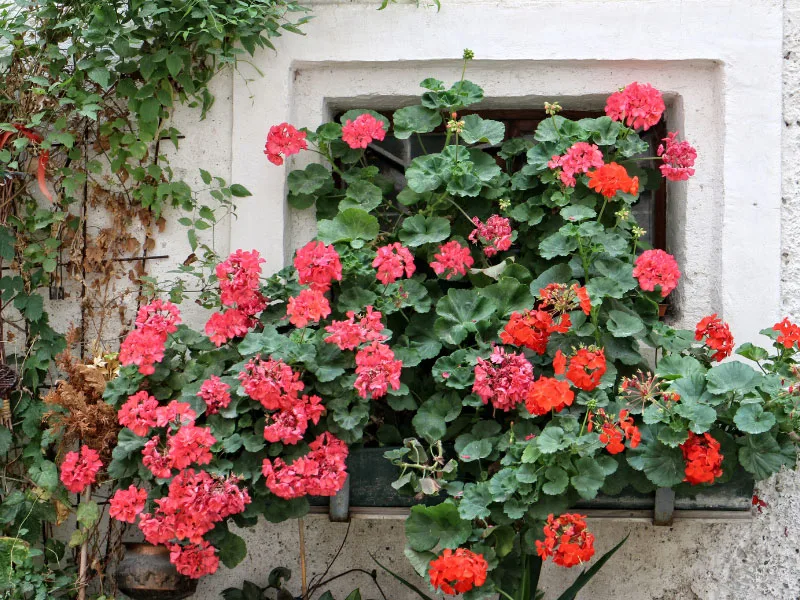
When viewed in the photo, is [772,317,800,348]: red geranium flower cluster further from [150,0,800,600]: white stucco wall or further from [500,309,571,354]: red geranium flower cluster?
[500,309,571,354]: red geranium flower cluster

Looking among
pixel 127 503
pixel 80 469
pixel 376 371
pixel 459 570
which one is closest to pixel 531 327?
pixel 376 371

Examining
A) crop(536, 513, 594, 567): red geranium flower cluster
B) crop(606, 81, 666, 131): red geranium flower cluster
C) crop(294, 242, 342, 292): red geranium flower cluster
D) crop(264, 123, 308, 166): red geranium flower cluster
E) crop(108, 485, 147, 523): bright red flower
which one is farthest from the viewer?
crop(264, 123, 308, 166): red geranium flower cluster

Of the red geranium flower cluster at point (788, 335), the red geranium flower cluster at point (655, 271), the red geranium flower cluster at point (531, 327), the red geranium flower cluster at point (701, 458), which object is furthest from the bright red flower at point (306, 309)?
the red geranium flower cluster at point (788, 335)

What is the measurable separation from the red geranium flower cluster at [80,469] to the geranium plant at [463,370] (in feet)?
0.26

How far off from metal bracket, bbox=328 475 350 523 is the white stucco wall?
0.31 m

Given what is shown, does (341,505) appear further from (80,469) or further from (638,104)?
(638,104)

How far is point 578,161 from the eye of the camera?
9.10 ft

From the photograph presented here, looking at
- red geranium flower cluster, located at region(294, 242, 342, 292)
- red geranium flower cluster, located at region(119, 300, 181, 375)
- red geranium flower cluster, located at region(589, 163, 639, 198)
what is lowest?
red geranium flower cluster, located at region(119, 300, 181, 375)

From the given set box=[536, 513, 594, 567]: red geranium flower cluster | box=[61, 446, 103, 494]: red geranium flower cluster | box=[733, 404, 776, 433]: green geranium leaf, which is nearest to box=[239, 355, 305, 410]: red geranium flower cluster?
box=[61, 446, 103, 494]: red geranium flower cluster

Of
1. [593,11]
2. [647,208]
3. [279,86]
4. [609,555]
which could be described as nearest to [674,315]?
[647,208]

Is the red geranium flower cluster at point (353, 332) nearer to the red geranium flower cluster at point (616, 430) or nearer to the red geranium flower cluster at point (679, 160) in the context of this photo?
the red geranium flower cluster at point (616, 430)

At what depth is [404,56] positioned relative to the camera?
304 centimetres

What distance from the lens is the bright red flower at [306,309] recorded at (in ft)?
8.51

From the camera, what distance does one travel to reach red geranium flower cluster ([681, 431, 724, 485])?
2432mm
